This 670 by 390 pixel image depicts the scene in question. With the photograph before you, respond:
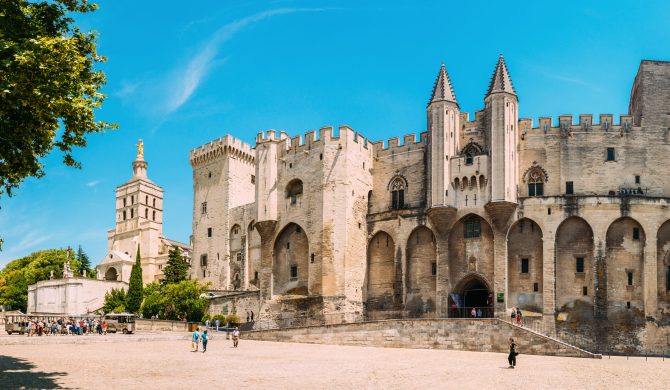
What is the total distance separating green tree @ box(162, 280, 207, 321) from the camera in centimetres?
5444

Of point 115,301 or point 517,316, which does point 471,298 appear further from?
point 115,301

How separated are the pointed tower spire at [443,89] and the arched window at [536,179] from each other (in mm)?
6708

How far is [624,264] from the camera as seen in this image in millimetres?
42594

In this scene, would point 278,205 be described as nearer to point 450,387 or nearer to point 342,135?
point 342,135

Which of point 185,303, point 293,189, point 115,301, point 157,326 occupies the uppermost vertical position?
point 293,189

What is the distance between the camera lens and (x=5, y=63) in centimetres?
1762

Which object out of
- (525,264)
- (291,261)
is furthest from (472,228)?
(291,261)

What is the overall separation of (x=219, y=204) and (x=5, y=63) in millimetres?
49055

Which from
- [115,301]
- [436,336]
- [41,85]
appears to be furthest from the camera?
[115,301]

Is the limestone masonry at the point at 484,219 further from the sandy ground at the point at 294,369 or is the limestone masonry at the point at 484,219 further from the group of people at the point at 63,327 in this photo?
the group of people at the point at 63,327

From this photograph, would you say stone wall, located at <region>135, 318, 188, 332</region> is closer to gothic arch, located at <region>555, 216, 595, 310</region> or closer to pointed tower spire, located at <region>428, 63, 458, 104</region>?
pointed tower spire, located at <region>428, 63, 458, 104</region>

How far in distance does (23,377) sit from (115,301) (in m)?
45.0

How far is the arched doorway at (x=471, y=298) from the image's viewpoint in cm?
4456

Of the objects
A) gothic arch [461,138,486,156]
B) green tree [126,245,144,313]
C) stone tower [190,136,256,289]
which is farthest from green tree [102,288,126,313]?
gothic arch [461,138,486,156]
